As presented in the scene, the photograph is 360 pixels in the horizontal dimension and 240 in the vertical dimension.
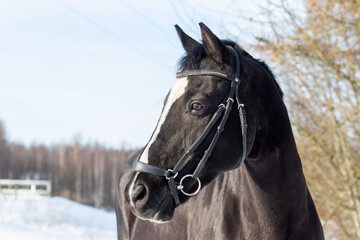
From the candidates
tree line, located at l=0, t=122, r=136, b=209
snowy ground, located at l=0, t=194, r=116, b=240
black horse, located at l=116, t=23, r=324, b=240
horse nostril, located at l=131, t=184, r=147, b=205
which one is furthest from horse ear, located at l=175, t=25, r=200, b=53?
tree line, located at l=0, t=122, r=136, b=209

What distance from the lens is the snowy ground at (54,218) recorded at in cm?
1480

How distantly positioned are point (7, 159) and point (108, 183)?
11.7 m

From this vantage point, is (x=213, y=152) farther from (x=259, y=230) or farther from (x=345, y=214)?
(x=345, y=214)

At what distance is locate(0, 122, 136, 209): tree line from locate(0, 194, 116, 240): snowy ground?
24147mm

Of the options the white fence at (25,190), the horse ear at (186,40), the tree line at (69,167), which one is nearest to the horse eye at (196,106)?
the horse ear at (186,40)

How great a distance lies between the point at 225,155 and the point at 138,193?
0.51m

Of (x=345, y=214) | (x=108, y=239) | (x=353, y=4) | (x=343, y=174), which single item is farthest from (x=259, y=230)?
(x=108, y=239)

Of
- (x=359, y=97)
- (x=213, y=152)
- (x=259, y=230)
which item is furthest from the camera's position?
(x=359, y=97)

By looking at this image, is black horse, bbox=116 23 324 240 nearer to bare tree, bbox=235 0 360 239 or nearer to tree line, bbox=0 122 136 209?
bare tree, bbox=235 0 360 239

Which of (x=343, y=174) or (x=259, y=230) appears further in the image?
(x=343, y=174)

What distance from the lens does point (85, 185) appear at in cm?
5503

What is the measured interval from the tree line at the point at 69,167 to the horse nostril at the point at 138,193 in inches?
1822

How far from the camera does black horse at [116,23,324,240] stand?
256 centimetres

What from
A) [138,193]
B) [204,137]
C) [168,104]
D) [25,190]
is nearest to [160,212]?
[138,193]
